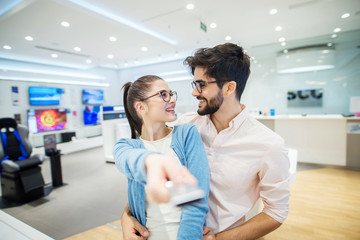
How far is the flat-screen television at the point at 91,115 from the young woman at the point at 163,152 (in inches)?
314

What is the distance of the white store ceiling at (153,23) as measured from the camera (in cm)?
344

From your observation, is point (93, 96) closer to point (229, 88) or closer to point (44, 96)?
point (44, 96)

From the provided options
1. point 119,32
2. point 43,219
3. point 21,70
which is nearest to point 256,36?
point 119,32

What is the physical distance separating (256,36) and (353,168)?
12.8 ft

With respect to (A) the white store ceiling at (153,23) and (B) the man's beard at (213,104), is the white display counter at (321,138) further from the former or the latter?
(B) the man's beard at (213,104)

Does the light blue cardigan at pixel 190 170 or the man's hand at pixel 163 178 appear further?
the light blue cardigan at pixel 190 170

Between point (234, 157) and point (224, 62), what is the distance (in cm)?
53

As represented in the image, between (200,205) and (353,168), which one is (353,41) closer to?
(353,168)

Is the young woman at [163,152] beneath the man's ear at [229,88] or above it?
beneath

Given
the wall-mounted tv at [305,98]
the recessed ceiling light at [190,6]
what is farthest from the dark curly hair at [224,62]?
the wall-mounted tv at [305,98]

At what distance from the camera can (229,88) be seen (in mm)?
1090

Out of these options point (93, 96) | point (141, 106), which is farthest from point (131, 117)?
point (93, 96)

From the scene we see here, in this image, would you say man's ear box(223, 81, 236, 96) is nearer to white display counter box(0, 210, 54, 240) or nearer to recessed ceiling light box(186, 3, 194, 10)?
white display counter box(0, 210, 54, 240)

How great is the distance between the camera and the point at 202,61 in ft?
3.58
